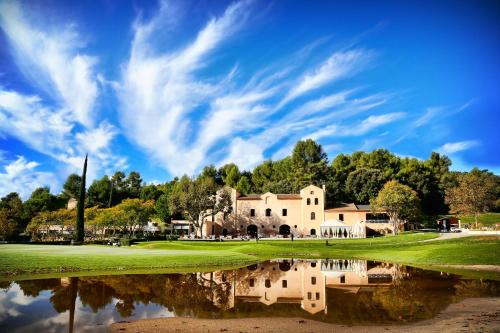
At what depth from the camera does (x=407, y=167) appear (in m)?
78.4

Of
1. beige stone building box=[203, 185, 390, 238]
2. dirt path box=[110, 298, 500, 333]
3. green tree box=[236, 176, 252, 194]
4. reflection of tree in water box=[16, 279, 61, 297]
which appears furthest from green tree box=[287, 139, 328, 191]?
dirt path box=[110, 298, 500, 333]

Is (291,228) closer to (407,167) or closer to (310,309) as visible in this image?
(407,167)

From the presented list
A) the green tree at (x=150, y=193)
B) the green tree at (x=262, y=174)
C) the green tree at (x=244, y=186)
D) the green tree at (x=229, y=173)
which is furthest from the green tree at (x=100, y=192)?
the green tree at (x=262, y=174)

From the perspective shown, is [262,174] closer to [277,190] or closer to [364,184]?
[277,190]

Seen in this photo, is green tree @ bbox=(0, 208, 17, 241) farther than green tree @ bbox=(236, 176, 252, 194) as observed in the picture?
No

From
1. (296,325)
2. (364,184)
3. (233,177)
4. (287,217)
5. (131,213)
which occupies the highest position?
(233,177)

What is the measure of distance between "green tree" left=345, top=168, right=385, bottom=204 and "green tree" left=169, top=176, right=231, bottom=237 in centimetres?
2728

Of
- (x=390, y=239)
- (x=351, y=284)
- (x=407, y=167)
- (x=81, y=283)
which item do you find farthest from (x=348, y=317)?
(x=407, y=167)

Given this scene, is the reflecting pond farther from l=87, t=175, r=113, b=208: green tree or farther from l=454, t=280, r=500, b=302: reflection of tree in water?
l=87, t=175, r=113, b=208: green tree

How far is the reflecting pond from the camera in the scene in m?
11.6

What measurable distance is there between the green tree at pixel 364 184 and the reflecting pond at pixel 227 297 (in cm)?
5320

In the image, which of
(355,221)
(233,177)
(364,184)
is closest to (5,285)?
(355,221)

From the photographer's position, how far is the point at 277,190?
77.6m

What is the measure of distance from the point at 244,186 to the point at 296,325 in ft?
253
